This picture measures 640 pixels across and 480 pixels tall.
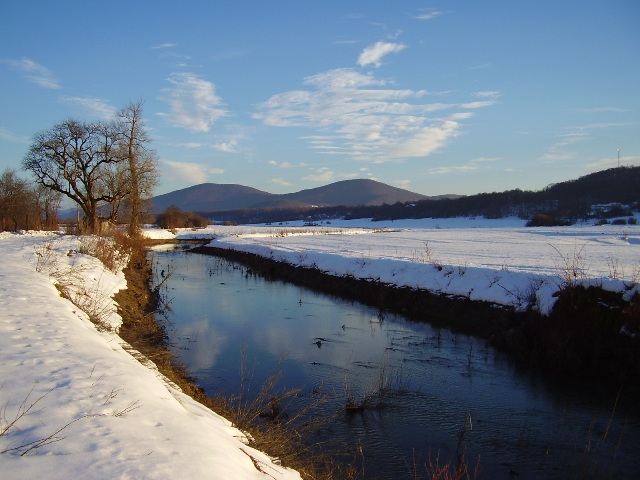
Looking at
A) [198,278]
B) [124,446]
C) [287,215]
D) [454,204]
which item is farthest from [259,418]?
[287,215]

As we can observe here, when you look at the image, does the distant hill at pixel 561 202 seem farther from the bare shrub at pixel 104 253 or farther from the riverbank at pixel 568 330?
the bare shrub at pixel 104 253

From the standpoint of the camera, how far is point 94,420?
378cm

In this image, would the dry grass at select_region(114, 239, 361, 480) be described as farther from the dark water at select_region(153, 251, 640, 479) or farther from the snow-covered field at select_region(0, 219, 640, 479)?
the snow-covered field at select_region(0, 219, 640, 479)

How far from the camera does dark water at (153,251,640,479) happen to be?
6207 mm

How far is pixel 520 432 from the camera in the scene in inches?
273

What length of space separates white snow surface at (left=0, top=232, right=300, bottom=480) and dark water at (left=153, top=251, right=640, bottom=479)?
2.48 metres

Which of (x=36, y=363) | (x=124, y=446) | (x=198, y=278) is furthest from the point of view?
(x=198, y=278)

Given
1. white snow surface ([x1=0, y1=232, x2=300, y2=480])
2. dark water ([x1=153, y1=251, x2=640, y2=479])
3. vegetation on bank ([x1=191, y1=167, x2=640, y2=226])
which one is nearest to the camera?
white snow surface ([x1=0, y1=232, x2=300, y2=480])

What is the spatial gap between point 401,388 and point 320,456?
2939mm

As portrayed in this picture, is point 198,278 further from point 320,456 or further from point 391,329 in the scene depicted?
point 320,456

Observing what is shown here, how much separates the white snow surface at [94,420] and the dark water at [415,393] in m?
2.48

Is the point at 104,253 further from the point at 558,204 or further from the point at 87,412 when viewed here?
the point at 558,204

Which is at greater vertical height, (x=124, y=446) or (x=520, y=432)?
(x=124, y=446)

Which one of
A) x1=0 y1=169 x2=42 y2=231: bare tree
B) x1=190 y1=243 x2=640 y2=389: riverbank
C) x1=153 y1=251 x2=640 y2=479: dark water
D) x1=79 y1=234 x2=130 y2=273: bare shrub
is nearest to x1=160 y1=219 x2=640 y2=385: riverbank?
x1=190 y1=243 x2=640 y2=389: riverbank
